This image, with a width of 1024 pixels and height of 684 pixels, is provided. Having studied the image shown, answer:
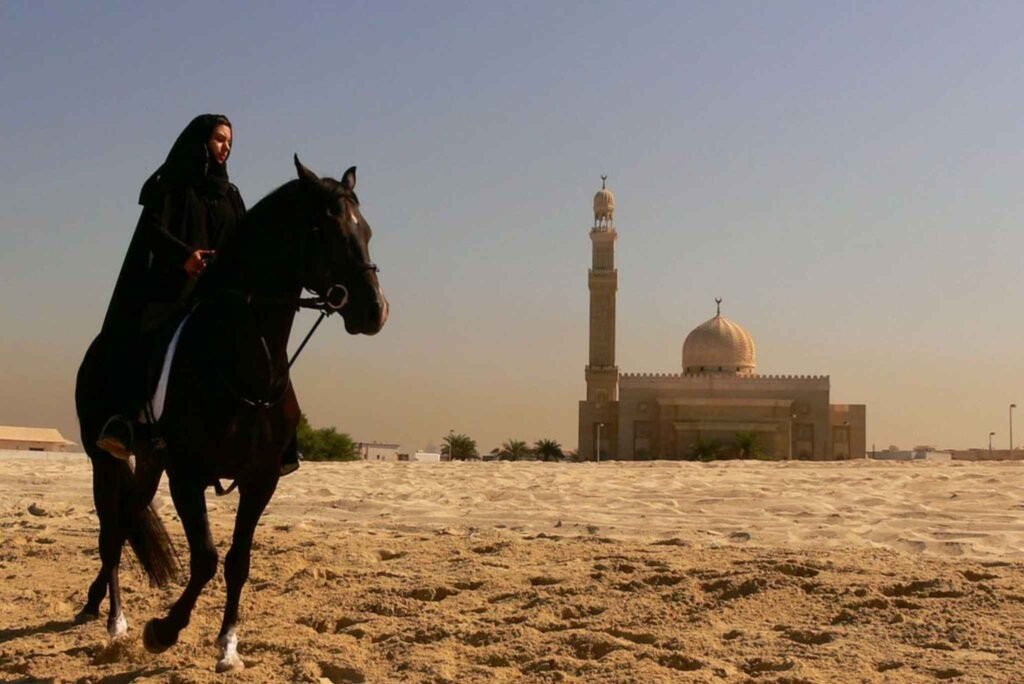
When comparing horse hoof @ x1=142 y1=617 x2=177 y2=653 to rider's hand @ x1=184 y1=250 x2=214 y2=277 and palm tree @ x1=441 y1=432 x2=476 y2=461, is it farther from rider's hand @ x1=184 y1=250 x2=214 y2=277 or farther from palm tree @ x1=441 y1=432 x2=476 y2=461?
palm tree @ x1=441 y1=432 x2=476 y2=461

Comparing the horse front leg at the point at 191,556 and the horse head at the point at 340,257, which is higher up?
the horse head at the point at 340,257

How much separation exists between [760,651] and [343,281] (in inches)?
97.4

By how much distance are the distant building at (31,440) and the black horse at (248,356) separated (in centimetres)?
5800

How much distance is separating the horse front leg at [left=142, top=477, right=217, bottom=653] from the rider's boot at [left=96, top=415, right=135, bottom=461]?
1.35ft

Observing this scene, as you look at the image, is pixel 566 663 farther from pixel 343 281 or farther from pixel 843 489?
pixel 843 489

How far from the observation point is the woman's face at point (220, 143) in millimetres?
5691

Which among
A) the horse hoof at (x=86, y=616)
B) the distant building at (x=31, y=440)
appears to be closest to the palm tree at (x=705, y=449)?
the distant building at (x=31, y=440)

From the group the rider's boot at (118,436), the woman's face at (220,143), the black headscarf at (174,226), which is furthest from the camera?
the woman's face at (220,143)

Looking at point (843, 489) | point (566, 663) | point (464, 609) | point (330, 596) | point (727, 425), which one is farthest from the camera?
point (727, 425)

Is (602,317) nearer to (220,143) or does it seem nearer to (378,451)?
(378,451)

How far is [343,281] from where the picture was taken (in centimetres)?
480

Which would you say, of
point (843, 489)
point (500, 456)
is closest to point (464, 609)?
point (843, 489)

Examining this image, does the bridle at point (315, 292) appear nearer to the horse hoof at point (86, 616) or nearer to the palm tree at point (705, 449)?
the horse hoof at point (86, 616)

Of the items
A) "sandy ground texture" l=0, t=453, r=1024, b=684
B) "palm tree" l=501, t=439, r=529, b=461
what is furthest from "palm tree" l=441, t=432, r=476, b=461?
"sandy ground texture" l=0, t=453, r=1024, b=684
